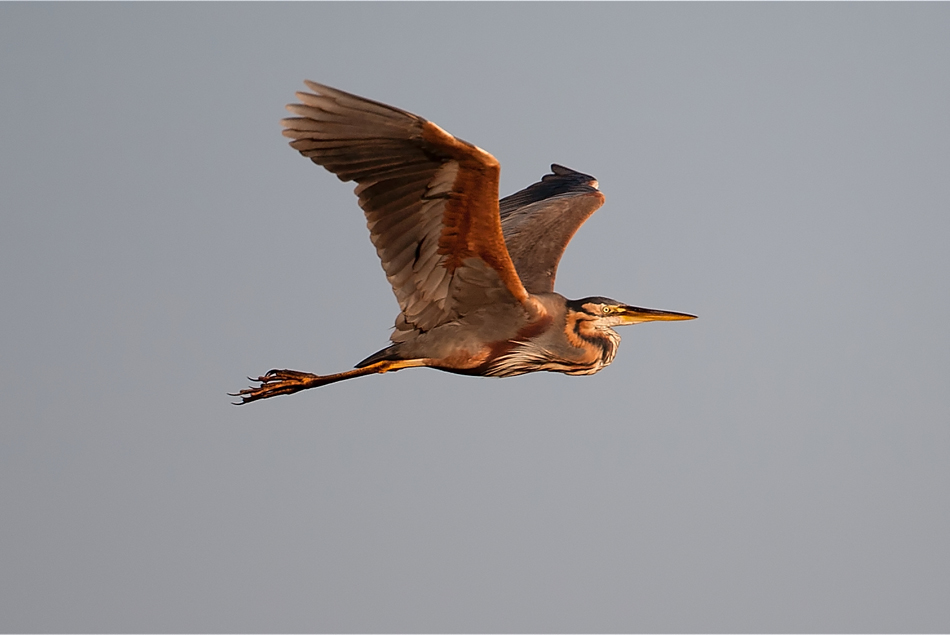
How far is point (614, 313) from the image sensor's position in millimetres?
10781

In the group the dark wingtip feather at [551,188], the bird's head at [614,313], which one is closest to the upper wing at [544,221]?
the dark wingtip feather at [551,188]

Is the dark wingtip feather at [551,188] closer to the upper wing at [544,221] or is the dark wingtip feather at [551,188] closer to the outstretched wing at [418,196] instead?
the upper wing at [544,221]

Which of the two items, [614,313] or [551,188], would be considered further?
[551,188]

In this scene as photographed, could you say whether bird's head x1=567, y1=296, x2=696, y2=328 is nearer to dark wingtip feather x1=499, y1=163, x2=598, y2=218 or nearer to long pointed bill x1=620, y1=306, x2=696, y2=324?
long pointed bill x1=620, y1=306, x2=696, y2=324

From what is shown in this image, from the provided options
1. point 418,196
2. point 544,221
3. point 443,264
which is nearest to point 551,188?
point 544,221

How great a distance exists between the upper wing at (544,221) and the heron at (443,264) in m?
0.03

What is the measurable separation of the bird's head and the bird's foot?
2.24 m

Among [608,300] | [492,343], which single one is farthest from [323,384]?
[608,300]

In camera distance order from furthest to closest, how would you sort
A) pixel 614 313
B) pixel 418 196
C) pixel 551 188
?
1. pixel 551 188
2. pixel 614 313
3. pixel 418 196

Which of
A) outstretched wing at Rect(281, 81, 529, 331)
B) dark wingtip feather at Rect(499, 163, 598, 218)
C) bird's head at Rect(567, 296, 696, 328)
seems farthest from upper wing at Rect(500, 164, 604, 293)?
outstretched wing at Rect(281, 81, 529, 331)

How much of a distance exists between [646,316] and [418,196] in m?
2.77

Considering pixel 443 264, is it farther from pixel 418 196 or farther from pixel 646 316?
pixel 646 316

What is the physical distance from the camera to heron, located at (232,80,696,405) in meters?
8.73

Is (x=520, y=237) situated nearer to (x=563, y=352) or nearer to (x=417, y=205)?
(x=563, y=352)
